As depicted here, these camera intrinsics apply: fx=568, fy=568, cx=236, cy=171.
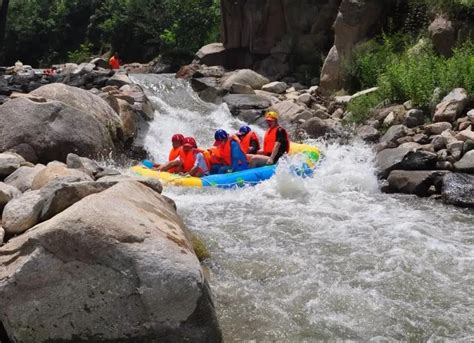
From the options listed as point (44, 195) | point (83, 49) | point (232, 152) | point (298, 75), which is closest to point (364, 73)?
point (298, 75)

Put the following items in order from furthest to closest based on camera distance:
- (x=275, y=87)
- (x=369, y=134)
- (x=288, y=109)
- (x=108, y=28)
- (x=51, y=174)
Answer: (x=108, y=28) < (x=275, y=87) < (x=288, y=109) < (x=369, y=134) < (x=51, y=174)

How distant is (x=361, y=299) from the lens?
4.38 metres

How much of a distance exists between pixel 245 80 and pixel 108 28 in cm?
1815

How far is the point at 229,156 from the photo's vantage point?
8.70m

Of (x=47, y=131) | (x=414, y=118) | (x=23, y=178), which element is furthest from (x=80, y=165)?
(x=414, y=118)

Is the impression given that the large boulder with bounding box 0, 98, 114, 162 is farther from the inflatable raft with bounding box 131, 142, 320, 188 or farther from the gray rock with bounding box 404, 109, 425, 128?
the gray rock with bounding box 404, 109, 425, 128

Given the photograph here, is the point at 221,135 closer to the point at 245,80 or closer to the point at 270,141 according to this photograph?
the point at 270,141

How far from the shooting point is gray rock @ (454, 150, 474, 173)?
789cm

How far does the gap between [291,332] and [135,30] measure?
2883 cm

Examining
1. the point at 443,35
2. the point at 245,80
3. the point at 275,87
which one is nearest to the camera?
the point at 443,35

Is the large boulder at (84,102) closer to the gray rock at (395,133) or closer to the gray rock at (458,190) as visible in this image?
the gray rock at (395,133)

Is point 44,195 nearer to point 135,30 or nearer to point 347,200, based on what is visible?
point 347,200

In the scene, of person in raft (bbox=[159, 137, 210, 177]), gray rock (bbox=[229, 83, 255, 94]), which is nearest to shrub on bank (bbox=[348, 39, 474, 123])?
gray rock (bbox=[229, 83, 255, 94])

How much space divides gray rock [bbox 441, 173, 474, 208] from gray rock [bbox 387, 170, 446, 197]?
192mm
